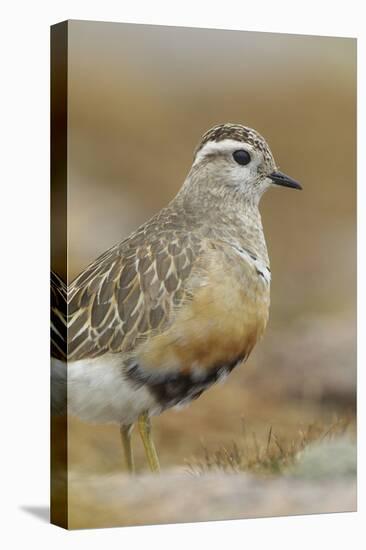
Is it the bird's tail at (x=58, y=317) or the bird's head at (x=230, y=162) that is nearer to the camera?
the bird's tail at (x=58, y=317)

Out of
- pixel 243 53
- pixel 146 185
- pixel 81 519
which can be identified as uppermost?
pixel 243 53

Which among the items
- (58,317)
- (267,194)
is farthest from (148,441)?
(267,194)

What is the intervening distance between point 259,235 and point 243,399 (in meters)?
0.97

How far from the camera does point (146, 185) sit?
8.80 metres

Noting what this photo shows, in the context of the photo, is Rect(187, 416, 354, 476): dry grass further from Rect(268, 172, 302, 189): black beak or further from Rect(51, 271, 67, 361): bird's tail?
Rect(268, 172, 302, 189): black beak

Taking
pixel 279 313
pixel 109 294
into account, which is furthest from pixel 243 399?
pixel 109 294

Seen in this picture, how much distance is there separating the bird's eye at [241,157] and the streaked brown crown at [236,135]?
68 mm

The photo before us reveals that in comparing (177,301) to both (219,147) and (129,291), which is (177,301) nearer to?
(129,291)

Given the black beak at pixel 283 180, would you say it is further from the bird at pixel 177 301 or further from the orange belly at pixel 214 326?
→ the orange belly at pixel 214 326

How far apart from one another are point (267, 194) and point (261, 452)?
153cm

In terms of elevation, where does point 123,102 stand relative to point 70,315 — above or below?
above

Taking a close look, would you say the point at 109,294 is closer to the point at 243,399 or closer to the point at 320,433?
the point at 243,399

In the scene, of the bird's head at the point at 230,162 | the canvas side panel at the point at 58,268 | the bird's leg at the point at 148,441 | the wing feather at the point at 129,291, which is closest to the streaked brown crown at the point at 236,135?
the bird's head at the point at 230,162

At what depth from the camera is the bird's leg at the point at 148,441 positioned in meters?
8.74
